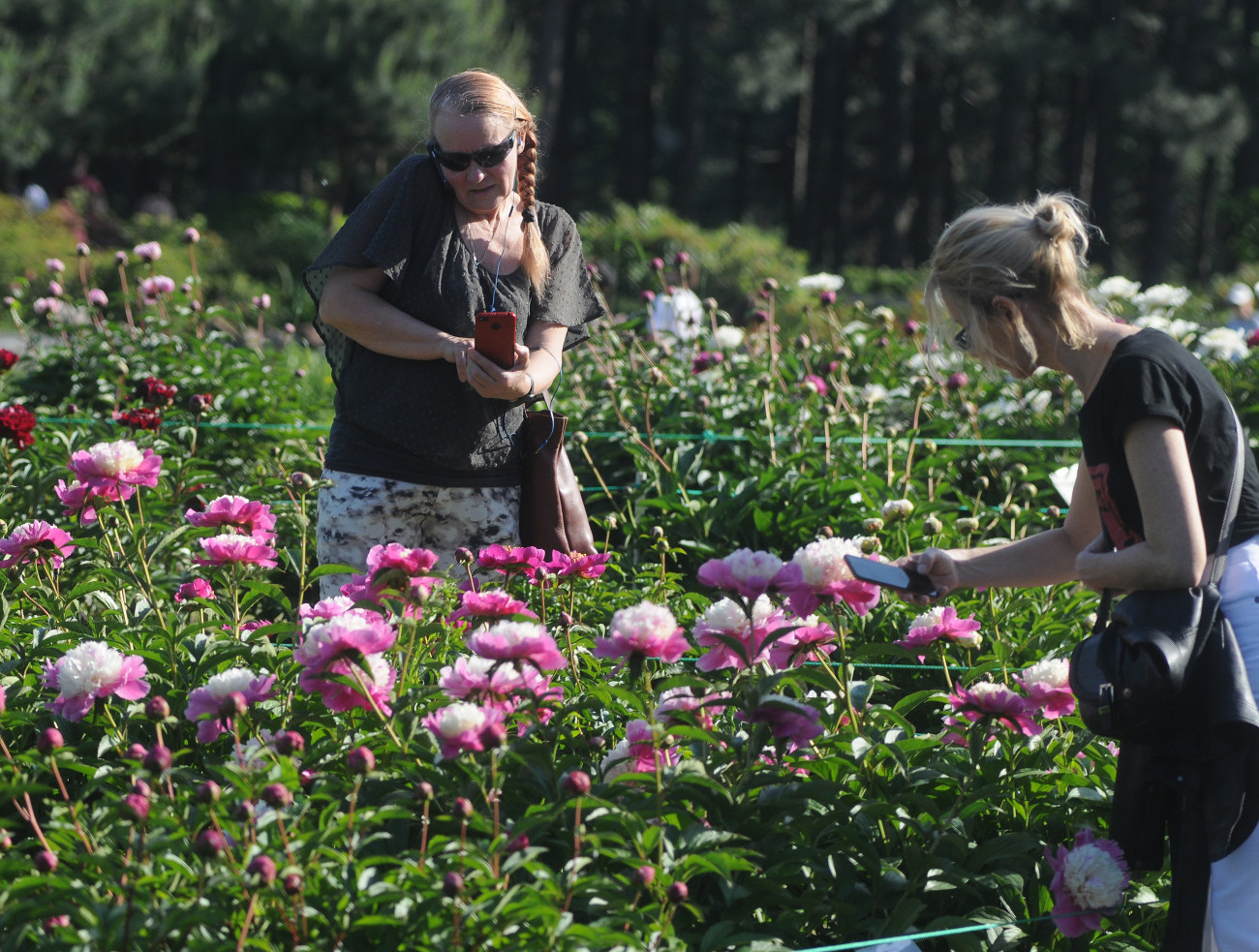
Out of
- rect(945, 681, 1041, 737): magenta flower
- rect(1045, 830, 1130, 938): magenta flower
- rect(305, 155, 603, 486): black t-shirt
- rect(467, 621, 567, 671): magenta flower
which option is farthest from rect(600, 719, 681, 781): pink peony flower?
rect(305, 155, 603, 486): black t-shirt

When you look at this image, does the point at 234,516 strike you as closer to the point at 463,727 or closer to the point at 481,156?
the point at 463,727

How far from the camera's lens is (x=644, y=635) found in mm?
1828

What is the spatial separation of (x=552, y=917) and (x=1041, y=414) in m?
4.23

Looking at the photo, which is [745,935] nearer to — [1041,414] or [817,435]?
[817,435]

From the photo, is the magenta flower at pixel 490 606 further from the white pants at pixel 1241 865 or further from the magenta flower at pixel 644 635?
the white pants at pixel 1241 865

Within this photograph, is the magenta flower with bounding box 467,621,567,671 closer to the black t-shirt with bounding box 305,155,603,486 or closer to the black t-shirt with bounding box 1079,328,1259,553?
the black t-shirt with bounding box 1079,328,1259,553

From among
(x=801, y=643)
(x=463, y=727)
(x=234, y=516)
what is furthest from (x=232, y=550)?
(x=801, y=643)

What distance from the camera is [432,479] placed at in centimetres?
287

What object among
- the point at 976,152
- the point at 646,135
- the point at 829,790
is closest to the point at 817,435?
the point at 829,790

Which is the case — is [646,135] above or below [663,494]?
above

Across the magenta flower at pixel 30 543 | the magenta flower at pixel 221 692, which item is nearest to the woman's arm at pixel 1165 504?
the magenta flower at pixel 221 692

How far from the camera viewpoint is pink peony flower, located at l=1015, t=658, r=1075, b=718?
2.08 meters

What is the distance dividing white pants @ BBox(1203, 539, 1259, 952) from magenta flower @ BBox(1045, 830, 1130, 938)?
152 millimetres

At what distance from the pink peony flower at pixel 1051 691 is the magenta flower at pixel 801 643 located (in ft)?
1.07
